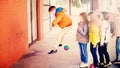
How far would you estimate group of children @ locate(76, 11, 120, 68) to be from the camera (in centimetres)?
235

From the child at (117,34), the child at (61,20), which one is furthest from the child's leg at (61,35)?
the child at (117,34)

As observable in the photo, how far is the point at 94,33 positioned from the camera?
2.34 meters

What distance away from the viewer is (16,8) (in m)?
2.43

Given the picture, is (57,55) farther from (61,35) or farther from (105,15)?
(105,15)

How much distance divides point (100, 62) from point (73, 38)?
0.30m

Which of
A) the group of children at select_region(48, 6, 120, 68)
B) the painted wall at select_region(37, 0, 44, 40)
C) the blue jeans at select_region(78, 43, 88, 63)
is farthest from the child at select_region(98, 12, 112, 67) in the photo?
the painted wall at select_region(37, 0, 44, 40)

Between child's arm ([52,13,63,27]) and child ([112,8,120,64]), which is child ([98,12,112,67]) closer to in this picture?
child ([112,8,120,64])

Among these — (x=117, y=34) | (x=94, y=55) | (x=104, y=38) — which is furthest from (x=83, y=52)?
(x=117, y=34)

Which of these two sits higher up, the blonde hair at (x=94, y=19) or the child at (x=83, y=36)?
the blonde hair at (x=94, y=19)

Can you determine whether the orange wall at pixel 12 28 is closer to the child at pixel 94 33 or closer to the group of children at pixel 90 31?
the group of children at pixel 90 31

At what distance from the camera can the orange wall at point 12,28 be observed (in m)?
2.39

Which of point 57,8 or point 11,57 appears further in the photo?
point 11,57

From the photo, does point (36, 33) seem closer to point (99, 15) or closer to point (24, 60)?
point (24, 60)

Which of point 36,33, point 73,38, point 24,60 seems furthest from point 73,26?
point 24,60
